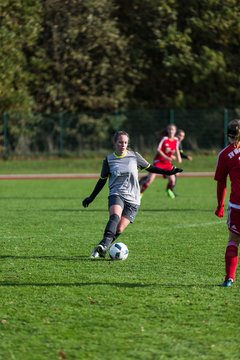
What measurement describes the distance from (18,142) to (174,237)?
2595 centimetres

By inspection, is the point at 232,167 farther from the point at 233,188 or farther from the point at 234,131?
the point at 234,131

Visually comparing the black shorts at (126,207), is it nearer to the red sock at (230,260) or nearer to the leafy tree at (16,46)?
the red sock at (230,260)

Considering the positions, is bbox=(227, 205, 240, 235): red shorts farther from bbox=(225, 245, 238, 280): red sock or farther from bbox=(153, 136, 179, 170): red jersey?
bbox=(153, 136, 179, 170): red jersey

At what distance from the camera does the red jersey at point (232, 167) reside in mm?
9344

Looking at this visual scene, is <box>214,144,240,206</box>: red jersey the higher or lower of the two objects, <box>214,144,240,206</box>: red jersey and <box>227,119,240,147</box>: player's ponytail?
the lower

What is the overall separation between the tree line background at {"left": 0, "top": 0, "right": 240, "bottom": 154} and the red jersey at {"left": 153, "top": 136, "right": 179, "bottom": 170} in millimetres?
18252

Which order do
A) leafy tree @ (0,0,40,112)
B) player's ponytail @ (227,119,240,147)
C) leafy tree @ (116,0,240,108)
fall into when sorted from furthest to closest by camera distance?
leafy tree @ (116,0,240,108) < leafy tree @ (0,0,40,112) < player's ponytail @ (227,119,240,147)

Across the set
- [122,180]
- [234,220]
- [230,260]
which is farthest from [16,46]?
[230,260]

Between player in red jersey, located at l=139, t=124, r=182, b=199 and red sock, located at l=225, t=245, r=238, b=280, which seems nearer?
red sock, located at l=225, t=245, r=238, b=280

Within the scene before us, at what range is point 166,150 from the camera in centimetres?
2123

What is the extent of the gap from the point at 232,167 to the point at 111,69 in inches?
1345

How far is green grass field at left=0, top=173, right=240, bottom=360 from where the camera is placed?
696 centimetres

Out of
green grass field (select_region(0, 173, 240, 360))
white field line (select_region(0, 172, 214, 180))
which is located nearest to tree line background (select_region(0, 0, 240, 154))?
white field line (select_region(0, 172, 214, 180))

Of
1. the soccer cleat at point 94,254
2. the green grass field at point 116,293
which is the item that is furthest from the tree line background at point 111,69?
the soccer cleat at point 94,254
